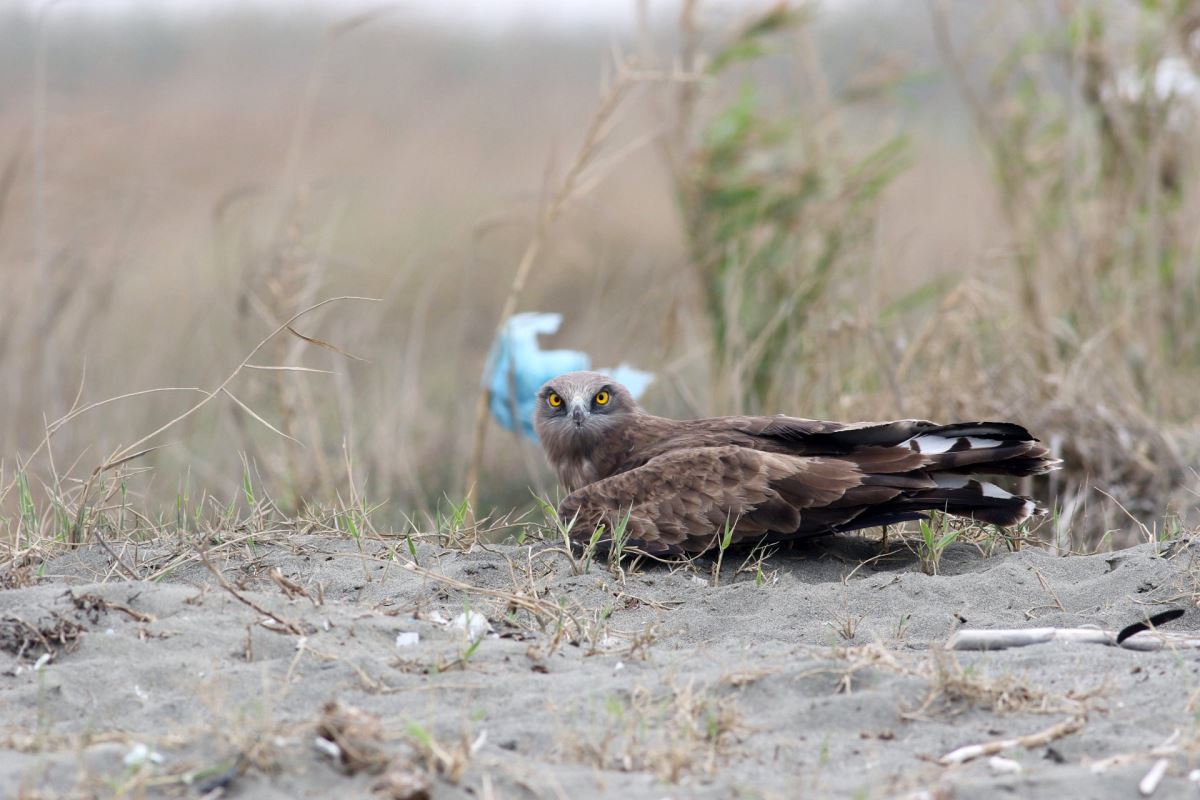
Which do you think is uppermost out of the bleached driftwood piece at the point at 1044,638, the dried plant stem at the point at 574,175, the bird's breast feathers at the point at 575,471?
the dried plant stem at the point at 574,175

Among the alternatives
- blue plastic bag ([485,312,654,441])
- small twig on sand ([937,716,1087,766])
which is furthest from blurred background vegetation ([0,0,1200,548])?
small twig on sand ([937,716,1087,766])

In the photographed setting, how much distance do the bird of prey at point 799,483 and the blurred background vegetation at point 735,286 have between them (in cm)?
60

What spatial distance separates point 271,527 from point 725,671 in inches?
67.8

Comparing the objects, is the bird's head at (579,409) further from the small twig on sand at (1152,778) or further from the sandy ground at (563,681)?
the small twig on sand at (1152,778)

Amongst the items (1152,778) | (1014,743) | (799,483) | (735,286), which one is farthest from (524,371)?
(1152,778)

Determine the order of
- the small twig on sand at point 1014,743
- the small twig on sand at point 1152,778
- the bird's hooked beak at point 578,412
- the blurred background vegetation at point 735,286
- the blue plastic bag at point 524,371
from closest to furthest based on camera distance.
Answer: the small twig on sand at point 1152,778
the small twig on sand at point 1014,743
the bird's hooked beak at point 578,412
the blue plastic bag at point 524,371
the blurred background vegetation at point 735,286

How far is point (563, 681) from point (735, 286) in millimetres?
3924

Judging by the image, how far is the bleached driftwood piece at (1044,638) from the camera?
3.05 m

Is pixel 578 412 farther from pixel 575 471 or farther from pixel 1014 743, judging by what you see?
pixel 1014 743

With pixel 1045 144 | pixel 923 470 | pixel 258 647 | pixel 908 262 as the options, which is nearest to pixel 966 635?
pixel 923 470

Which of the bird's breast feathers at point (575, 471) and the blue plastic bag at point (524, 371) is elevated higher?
the blue plastic bag at point (524, 371)

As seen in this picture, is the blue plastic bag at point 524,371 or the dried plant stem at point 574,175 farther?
the blue plastic bag at point 524,371

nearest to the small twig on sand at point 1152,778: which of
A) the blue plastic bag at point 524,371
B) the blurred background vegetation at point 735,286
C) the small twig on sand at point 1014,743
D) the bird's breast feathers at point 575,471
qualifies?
the small twig on sand at point 1014,743

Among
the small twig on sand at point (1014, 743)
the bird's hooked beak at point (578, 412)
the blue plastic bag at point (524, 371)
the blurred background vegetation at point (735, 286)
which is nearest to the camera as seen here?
the small twig on sand at point (1014, 743)
